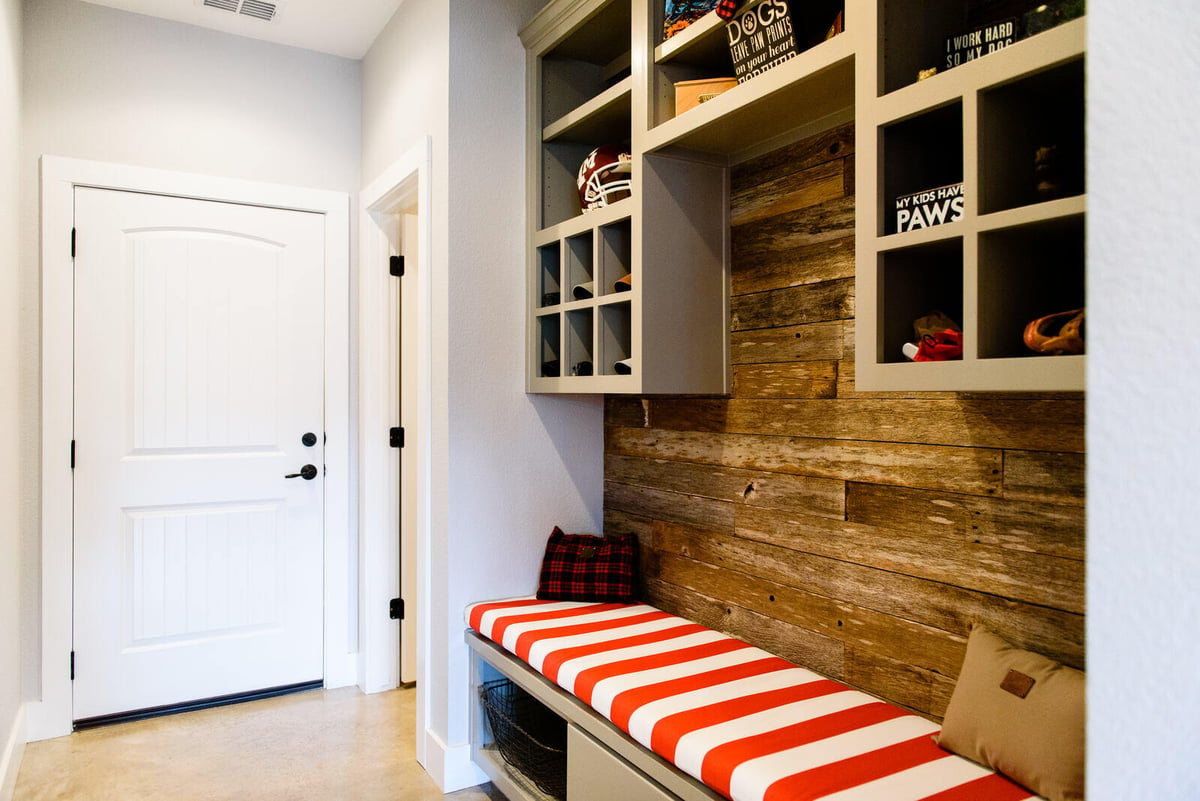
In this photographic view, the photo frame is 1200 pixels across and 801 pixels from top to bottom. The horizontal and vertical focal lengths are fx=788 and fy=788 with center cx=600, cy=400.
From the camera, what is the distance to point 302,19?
296cm

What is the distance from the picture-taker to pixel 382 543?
10.7ft

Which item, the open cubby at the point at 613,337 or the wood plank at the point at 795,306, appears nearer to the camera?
the wood plank at the point at 795,306

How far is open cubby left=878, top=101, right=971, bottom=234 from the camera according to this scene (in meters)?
1.41

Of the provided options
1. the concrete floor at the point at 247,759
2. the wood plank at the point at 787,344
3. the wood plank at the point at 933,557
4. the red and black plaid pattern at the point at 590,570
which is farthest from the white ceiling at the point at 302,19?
the concrete floor at the point at 247,759

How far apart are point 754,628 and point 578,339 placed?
39.4 inches

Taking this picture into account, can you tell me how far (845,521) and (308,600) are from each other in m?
2.35

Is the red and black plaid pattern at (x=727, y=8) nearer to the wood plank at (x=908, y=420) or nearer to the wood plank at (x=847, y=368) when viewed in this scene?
the wood plank at (x=847, y=368)

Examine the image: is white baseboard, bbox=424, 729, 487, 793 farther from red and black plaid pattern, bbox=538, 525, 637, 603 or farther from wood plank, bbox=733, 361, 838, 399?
wood plank, bbox=733, 361, 838, 399

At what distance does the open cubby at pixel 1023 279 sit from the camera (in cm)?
124

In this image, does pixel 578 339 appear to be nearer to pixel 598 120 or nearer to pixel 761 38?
pixel 598 120

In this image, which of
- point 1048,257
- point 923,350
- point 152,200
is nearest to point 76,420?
point 152,200

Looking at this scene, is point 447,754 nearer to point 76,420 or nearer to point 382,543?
point 382,543

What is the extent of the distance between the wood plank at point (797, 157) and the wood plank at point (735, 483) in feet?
2.53

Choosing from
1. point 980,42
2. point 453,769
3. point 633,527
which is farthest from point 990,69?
point 453,769
